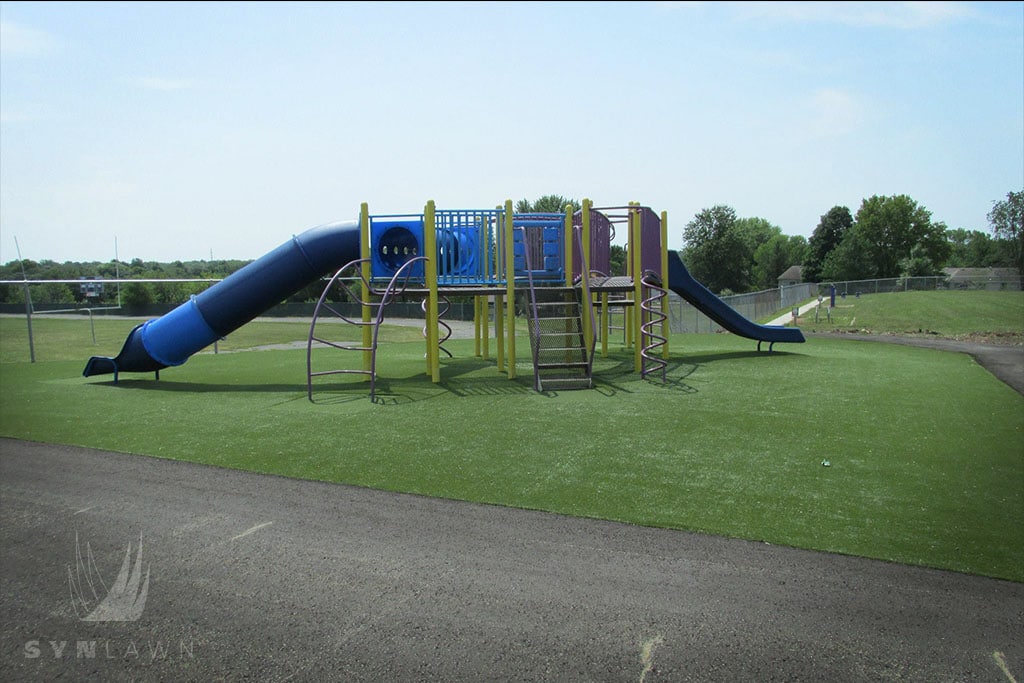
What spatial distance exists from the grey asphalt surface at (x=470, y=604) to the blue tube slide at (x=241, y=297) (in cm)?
777

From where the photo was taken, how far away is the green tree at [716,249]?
76.4m

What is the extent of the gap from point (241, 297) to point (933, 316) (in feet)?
85.4

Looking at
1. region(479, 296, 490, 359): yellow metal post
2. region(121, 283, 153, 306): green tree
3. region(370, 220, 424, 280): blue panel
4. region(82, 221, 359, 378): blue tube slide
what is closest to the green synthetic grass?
region(479, 296, 490, 359): yellow metal post

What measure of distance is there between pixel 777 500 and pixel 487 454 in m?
2.91

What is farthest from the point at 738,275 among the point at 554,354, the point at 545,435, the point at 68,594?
the point at 68,594

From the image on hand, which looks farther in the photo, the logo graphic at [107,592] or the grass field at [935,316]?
the grass field at [935,316]

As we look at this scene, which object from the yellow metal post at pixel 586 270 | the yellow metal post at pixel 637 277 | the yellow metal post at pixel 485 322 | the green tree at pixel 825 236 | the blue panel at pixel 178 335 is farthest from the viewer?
the green tree at pixel 825 236

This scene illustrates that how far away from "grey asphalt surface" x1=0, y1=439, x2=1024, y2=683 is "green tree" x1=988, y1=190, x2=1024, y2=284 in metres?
25.6

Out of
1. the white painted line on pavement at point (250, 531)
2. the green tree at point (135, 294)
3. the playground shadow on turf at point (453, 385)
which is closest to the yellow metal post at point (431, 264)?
the playground shadow on turf at point (453, 385)

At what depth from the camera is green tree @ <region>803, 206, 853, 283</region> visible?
3482 inches

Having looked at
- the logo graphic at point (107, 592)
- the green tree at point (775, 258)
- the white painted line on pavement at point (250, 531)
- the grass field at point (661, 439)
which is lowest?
the logo graphic at point (107, 592)

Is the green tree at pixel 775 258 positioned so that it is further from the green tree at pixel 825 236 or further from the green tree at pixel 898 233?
the green tree at pixel 898 233

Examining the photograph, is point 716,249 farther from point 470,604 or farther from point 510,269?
point 470,604

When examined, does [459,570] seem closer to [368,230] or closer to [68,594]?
[68,594]
